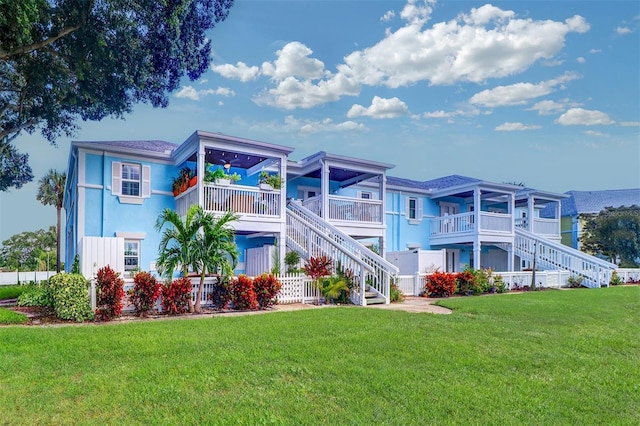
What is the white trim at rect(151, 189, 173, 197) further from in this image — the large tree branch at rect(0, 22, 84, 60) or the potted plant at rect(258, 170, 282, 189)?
the large tree branch at rect(0, 22, 84, 60)

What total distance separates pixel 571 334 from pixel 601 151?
15.1 metres

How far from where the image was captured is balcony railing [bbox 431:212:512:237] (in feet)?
78.5

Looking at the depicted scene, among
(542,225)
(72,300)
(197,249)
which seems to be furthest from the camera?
(542,225)

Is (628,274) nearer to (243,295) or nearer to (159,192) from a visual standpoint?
(243,295)

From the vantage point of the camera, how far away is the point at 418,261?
19625 mm

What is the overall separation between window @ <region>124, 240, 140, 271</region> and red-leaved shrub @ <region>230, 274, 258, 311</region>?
226 inches

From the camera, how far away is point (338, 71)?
70.8 ft

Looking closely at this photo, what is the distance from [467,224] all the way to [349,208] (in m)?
7.96

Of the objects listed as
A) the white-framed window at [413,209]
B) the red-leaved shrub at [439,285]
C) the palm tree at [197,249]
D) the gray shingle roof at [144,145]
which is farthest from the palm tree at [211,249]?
the white-framed window at [413,209]

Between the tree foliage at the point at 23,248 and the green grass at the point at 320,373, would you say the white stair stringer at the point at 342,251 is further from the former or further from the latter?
the tree foliage at the point at 23,248

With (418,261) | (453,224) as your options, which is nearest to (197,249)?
(418,261)

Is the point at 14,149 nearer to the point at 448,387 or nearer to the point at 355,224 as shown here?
the point at 355,224

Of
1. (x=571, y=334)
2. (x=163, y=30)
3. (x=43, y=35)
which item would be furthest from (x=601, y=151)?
(x=43, y=35)

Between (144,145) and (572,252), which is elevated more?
(144,145)
